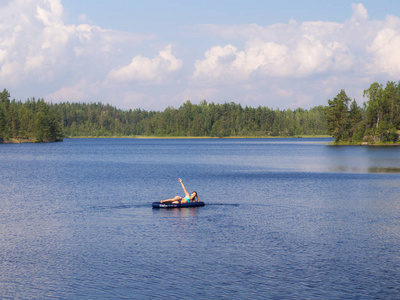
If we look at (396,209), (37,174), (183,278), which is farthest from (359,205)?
(37,174)

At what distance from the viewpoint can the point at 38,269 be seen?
90.9ft

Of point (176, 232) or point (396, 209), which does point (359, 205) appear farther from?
point (176, 232)

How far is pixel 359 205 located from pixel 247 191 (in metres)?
16.1

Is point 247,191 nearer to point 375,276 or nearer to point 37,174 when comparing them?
point 375,276

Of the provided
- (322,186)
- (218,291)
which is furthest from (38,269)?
(322,186)

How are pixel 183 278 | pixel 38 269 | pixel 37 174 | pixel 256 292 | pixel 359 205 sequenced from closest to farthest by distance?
pixel 256 292 → pixel 183 278 → pixel 38 269 → pixel 359 205 → pixel 37 174

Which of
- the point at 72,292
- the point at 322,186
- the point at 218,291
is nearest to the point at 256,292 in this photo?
the point at 218,291

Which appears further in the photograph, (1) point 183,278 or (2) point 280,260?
(2) point 280,260

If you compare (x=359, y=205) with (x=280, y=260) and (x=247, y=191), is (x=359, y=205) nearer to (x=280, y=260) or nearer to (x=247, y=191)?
(x=247, y=191)

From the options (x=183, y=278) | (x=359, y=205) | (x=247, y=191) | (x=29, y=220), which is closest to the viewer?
(x=183, y=278)

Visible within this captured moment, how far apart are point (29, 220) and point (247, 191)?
29.8 m

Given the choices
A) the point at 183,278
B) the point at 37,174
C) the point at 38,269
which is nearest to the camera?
the point at 183,278

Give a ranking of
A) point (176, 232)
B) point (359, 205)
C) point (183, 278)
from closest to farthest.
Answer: point (183, 278) → point (176, 232) → point (359, 205)

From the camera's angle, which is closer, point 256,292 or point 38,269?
→ point 256,292
